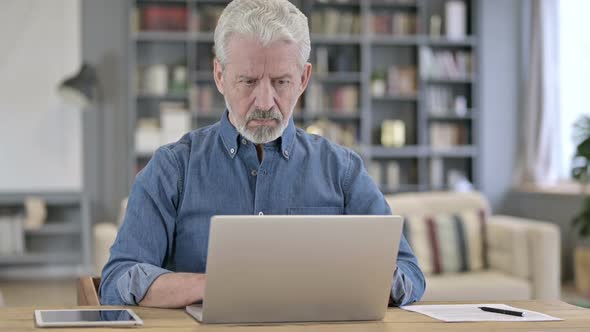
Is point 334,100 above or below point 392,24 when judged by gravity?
below

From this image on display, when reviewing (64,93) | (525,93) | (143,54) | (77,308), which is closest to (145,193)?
(77,308)

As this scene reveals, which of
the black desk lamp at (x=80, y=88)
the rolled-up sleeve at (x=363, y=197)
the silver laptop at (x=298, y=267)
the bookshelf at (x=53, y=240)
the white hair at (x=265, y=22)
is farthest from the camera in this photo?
the bookshelf at (x=53, y=240)

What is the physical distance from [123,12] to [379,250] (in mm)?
6917

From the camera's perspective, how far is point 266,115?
6.79 feet

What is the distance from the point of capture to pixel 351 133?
28.0 feet

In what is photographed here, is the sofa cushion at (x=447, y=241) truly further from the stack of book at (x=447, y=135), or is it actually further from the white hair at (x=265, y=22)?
the white hair at (x=265, y=22)

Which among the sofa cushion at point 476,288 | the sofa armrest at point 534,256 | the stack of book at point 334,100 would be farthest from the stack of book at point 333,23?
the sofa cushion at point 476,288

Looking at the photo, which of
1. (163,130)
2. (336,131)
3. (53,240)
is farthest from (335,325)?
(53,240)

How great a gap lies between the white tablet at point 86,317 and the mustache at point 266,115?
1.69ft

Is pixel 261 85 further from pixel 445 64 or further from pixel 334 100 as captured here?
pixel 445 64

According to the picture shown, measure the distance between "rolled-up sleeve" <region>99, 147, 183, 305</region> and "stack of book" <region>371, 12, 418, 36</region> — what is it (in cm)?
656

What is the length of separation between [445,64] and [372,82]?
2.28 ft

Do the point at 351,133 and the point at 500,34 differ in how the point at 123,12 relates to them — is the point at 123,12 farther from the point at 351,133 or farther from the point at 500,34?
the point at 500,34

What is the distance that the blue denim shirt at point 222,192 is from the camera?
2088 mm
